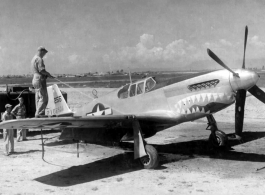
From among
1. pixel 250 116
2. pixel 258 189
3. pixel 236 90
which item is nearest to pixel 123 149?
pixel 236 90

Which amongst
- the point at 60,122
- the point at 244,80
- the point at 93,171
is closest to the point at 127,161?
the point at 93,171

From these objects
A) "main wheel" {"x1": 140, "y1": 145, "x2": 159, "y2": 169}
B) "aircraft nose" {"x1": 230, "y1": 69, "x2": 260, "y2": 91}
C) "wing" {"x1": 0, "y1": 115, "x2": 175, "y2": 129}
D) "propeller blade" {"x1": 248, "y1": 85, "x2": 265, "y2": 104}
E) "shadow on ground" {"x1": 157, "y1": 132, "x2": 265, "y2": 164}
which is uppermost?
"aircraft nose" {"x1": 230, "y1": 69, "x2": 260, "y2": 91}

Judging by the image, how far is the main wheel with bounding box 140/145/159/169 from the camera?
7254 millimetres

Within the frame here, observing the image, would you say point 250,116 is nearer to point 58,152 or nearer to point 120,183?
point 58,152

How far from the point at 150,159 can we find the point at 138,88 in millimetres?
2027

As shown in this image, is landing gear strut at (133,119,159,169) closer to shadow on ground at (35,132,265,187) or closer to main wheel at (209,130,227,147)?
shadow on ground at (35,132,265,187)

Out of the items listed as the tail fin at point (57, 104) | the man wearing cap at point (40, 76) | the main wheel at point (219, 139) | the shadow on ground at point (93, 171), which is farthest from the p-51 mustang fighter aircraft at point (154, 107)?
the tail fin at point (57, 104)

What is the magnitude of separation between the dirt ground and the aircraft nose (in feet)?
6.15

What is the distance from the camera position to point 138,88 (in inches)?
329

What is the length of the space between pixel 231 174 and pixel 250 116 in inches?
441

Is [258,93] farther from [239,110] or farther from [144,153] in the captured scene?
[144,153]

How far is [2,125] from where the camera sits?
574cm

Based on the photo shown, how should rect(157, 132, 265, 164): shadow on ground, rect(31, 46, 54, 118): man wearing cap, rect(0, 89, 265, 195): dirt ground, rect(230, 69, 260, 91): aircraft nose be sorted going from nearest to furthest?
rect(0, 89, 265, 195): dirt ground < rect(230, 69, 260, 91): aircraft nose < rect(157, 132, 265, 164): shadow on ground < rect(31, 46, 54, 118): man wearing cap

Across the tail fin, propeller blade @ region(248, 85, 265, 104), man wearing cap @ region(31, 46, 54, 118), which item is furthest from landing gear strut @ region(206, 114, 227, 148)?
man wearing cap @ region(31, 46, 54, 118)
